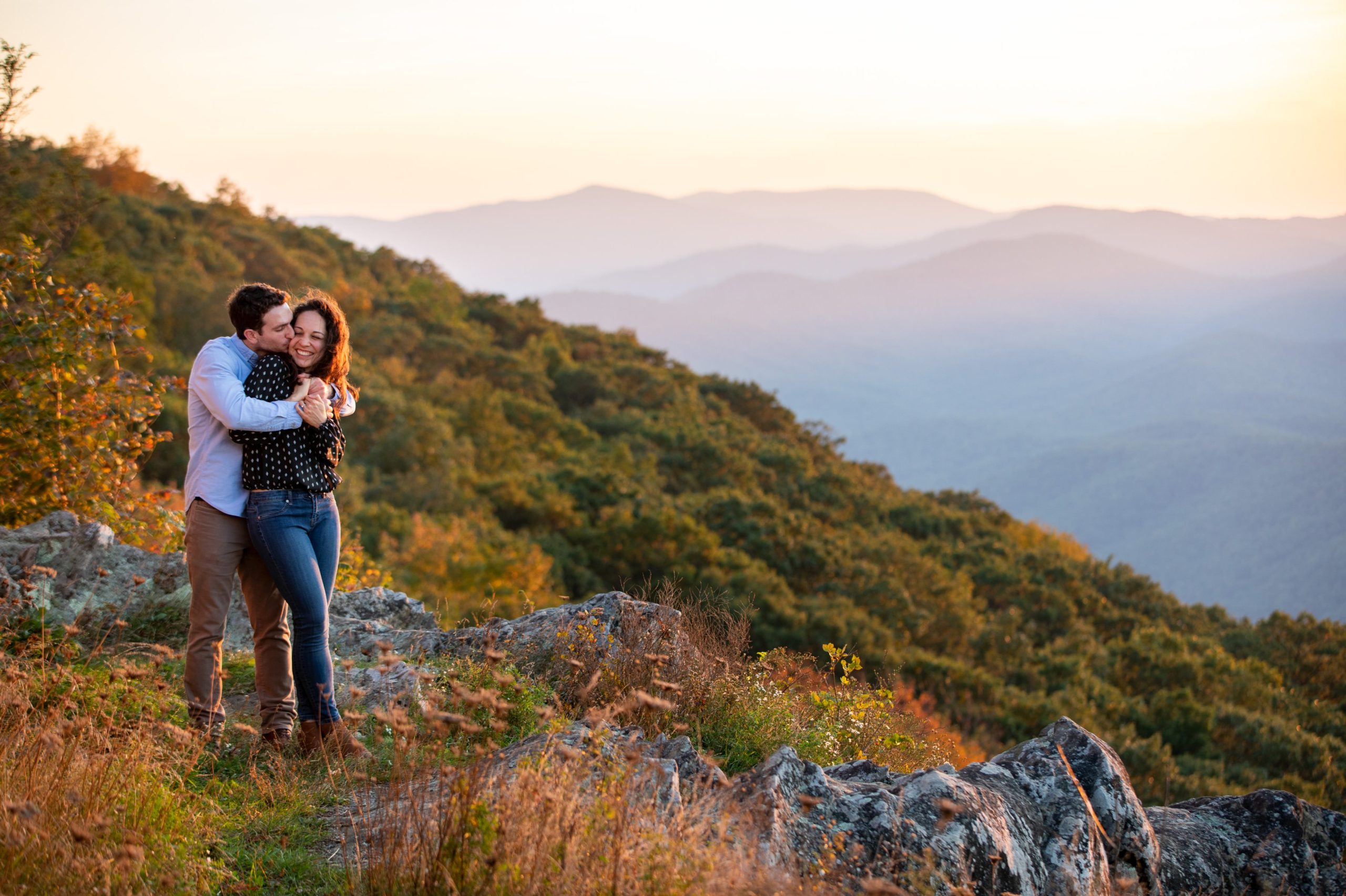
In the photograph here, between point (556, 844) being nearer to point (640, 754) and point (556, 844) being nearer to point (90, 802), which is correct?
point (640, 754)

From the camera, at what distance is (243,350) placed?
3.75 meters

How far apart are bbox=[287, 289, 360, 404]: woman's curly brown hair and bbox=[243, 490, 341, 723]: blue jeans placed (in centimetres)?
53

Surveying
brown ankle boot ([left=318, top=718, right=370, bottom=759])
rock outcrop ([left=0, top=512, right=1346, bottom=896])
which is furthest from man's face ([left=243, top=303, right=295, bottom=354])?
brown ankle boot ([left=318, top=718, right=370, bottom=759])

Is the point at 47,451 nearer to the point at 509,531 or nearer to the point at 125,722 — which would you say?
the point at 125,722

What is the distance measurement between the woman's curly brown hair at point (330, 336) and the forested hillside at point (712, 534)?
190 inches

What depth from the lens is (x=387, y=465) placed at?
2139 cm

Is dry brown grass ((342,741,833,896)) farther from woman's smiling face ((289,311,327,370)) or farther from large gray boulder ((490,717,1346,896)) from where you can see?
woman's smiling face ((289,311,327,370))

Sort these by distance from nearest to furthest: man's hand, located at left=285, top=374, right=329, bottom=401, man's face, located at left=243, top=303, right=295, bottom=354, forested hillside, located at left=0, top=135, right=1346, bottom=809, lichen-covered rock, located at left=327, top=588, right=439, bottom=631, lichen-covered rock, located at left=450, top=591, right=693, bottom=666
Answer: man's hand, located at left=285, top=374, right=329, bottom=401, man's face, located at left=243, top=303, right=295, bottom=354, lichen-covered rock, located at left=450, top=591, right=693, bottom=666, lichen-covered rock, located at left=327, top=588, right=439, bottom=631, forested hillside, located at left=0, top=135, right=1346, bottom=809

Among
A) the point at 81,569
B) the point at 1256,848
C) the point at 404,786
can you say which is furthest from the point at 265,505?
the point at 1256,848

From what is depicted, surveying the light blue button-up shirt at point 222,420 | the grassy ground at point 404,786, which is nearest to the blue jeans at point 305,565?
the light blue button-up shirt at point 222,420

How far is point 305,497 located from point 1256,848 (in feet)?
13.7

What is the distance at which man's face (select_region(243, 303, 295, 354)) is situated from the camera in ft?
12.3

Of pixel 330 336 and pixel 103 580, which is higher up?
pixel 330 336

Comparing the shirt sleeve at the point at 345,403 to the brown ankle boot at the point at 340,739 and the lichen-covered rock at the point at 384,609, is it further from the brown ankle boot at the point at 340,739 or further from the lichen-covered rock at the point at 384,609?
the lichen-covered rock at the point at 384,609
